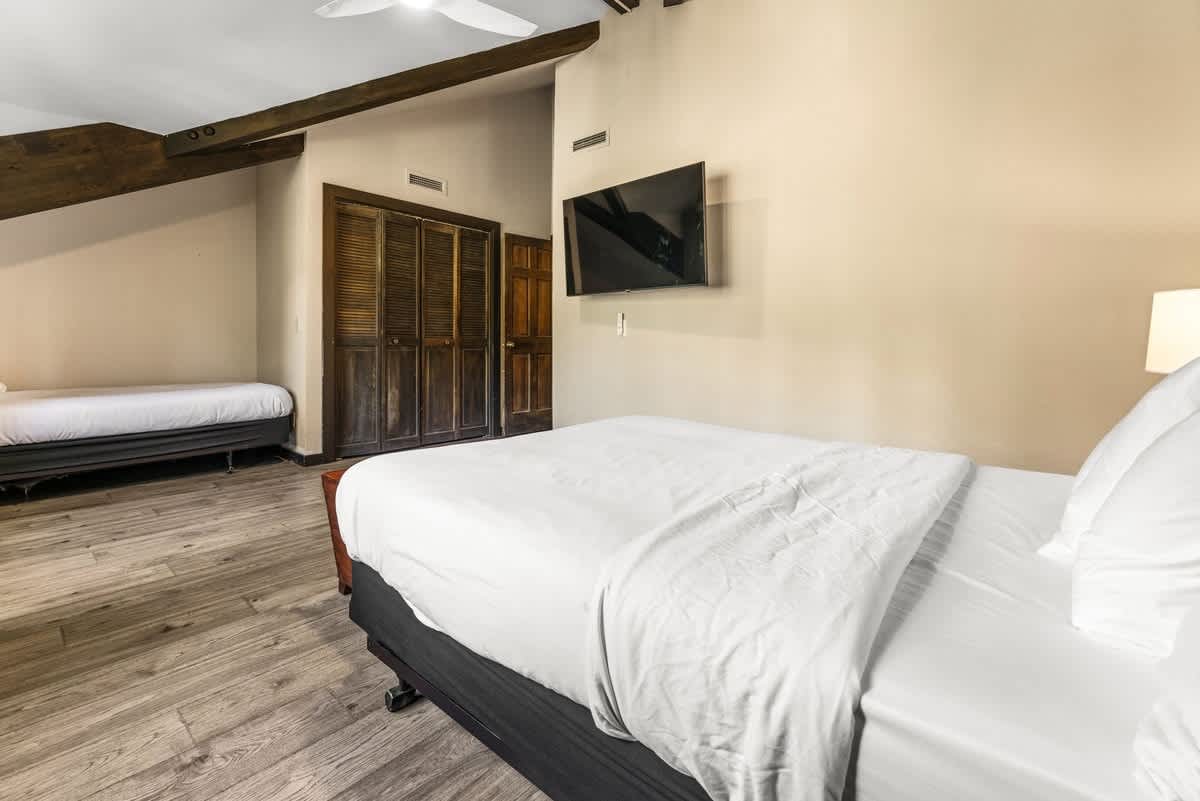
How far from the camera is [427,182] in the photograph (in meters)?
4.96

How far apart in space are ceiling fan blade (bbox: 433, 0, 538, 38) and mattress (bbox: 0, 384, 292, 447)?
10.4ft

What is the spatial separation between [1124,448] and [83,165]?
5.29m

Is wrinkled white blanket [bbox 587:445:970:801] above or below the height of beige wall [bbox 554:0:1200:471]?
below

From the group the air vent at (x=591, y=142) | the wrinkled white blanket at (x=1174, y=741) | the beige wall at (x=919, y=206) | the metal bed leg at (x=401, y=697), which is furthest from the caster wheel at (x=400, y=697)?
the air vent at (x=591, y=142)

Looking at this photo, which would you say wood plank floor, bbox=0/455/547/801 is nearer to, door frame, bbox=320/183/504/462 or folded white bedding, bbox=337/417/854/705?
folded white bedding, bbox=337/417/854/705

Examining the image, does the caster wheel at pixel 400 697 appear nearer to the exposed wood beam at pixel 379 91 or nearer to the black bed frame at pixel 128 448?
the black bed frame at pixel 128 448

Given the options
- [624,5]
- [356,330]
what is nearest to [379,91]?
[624,5]

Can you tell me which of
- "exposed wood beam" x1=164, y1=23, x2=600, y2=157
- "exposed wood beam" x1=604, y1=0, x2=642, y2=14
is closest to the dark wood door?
"exposed wood beam" x1=164, y1=23, x2=600, y2=157

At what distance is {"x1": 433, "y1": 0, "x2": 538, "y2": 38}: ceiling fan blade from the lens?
2.40m

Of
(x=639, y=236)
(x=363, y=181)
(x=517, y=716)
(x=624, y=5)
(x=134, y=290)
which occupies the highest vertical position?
(x=624, y=5)

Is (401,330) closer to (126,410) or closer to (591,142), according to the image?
(126,410)

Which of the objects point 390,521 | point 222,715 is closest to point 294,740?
point 222,715

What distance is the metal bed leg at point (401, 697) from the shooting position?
4.91 feet

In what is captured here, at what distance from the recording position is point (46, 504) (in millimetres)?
3248
